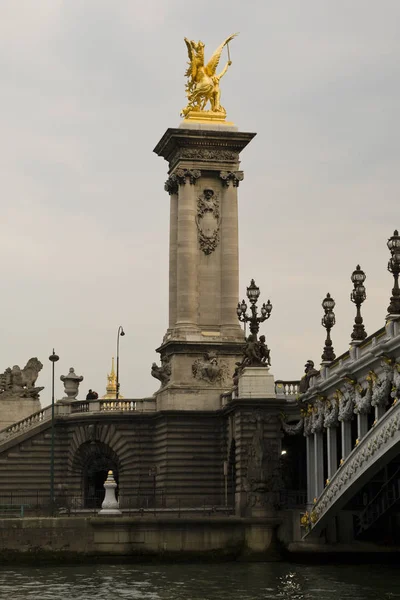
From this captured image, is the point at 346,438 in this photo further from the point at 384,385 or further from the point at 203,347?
the point at 203,347

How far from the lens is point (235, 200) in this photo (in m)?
74.9

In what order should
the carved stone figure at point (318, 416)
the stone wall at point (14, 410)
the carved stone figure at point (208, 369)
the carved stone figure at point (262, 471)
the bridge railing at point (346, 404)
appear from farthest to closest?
the stone wall at point (14, 410) < the carved stone figure at point (208, 369) < the carved stone figure at point (262, 471) < the carved stone figure at point (318, 416) < the bridge railing at point (346, 404)

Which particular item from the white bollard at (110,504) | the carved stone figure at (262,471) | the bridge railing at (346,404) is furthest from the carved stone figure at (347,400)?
the white bollard at (110,504)

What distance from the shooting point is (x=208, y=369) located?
7262 centimetres

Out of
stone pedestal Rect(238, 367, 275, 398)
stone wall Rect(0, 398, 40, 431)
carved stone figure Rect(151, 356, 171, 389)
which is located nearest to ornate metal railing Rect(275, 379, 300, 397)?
stone pedestal Rect(238, 367, 275, 398)

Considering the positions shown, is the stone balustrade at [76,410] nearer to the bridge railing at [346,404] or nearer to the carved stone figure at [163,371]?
the carved stone figure at [163,371]

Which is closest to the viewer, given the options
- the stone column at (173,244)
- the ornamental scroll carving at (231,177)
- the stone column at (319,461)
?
the stone column at (319,461)

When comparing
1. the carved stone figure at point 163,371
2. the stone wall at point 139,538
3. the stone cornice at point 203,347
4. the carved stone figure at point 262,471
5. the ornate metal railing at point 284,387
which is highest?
the stone cornice at point 203,347

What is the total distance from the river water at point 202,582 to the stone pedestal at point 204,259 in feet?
52.8

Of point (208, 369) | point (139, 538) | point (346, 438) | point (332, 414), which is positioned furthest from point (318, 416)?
point (208, 369)

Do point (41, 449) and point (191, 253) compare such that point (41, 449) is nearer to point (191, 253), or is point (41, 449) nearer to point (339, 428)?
point (191, 253)

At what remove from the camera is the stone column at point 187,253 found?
73.6 metres

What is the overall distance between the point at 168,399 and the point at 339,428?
13850 millimetres

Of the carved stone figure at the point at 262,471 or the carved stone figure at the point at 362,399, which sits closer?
the carved stone figure at the point at 362,399
